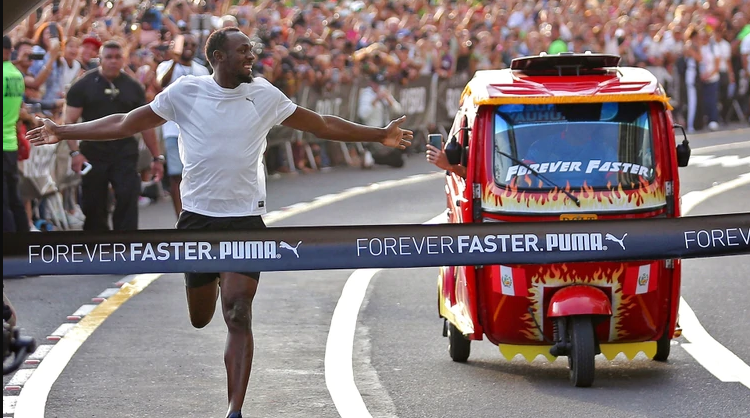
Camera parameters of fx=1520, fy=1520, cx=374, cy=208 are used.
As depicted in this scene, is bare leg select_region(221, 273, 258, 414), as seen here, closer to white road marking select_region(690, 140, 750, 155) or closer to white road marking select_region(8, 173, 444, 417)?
white road marking select_region(8, 173, 444, 417)

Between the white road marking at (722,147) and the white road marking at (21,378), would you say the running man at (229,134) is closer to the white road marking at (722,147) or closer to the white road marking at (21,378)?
the white road marking at (21,378)

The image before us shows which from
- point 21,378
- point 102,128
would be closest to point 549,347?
point 102,128

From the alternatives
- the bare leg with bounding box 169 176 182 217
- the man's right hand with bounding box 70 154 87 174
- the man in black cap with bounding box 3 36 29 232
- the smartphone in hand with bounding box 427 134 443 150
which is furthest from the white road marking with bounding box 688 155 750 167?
the smartphone in hand with bounding box 427 134 443 150

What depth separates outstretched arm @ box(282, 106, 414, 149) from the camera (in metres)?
7.69

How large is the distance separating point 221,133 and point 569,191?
8.08 ft

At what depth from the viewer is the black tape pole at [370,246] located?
672 cm

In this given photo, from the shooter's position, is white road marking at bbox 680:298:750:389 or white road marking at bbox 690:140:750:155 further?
white road marking at bbox 690:140:750:155

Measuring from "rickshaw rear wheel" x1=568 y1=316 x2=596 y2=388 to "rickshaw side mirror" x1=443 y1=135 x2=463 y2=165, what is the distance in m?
1.25

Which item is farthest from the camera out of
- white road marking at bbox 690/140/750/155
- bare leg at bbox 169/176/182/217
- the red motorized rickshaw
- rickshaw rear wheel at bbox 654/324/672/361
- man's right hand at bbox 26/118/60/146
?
white road marking at bbox 690/140/750/155

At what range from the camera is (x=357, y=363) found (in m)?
10.1

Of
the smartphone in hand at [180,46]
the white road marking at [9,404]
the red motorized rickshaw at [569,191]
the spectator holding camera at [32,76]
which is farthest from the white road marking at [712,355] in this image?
the spectator holding camera at [32,76]

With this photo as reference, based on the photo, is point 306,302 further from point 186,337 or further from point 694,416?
point 694,416

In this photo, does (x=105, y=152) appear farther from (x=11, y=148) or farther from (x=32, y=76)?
(x=32, y=76)

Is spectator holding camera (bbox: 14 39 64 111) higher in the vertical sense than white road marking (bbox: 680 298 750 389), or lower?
higher
